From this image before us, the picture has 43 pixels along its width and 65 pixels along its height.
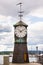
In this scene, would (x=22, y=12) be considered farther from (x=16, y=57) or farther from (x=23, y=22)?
(x=16, y=57)

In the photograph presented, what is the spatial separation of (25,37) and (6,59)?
3.69 meters

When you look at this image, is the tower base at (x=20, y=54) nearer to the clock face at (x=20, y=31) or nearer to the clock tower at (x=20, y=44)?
the clock tower at (x=20, y=44)

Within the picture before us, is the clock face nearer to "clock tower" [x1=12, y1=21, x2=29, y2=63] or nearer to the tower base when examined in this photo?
"clock tower" [x1=12, y1=21, x2=29, y2=63]

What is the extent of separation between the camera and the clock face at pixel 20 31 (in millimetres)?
9820

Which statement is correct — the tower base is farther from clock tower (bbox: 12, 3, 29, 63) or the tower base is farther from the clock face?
the clock face

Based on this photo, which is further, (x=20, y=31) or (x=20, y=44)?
(x=20, y=44)

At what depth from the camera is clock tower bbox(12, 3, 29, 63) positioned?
986 cm

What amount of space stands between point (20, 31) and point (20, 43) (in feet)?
1.92

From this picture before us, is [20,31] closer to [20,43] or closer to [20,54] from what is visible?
[20,43]

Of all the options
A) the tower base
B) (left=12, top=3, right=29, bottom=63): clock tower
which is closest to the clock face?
(left=12, top=3, right=29, bottom=63): clock tower

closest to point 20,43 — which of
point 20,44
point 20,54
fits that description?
point 20,44

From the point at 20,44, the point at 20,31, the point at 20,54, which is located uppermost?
the point at 20,31

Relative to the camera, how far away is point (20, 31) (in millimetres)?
9828

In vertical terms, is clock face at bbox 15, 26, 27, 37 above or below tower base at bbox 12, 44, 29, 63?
above
